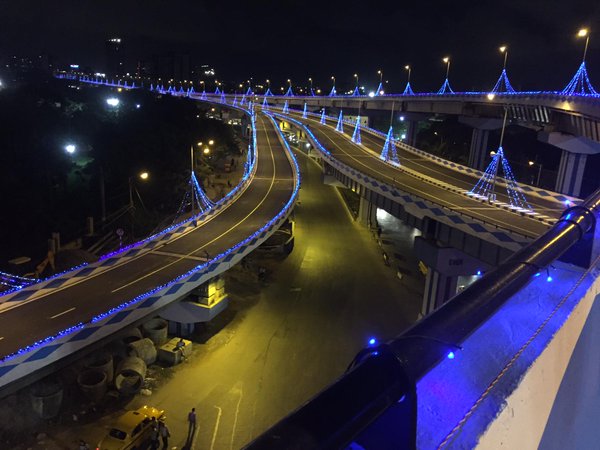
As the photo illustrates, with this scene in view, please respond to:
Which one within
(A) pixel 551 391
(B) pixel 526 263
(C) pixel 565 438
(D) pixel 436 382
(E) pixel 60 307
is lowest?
(E) pixel 60 307

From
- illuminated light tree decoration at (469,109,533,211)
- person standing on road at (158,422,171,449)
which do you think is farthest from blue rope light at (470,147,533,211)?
person standing on road at (158,422,171,449)

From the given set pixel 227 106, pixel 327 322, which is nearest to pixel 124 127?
pixel 227 106

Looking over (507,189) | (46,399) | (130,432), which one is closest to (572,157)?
(507,189)

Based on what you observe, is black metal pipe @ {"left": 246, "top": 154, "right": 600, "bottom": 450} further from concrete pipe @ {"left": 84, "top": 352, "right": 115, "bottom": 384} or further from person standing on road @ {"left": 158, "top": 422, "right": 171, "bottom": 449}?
concrete pipe @ {"left": 84, "top": 352, "right": 115, "bottom": 384}

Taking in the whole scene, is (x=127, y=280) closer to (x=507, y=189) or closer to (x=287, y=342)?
(x=287, y=342)

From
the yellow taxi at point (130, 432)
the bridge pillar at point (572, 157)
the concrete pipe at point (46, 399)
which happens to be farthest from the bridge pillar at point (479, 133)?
the concrete pipe at point (46, 399)

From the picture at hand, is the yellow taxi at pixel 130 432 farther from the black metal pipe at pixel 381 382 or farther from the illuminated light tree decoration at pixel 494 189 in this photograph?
the illuminated light tree decoration at pixel 494 189

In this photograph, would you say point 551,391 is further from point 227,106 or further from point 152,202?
point 227,106

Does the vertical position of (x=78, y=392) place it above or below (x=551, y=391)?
below
